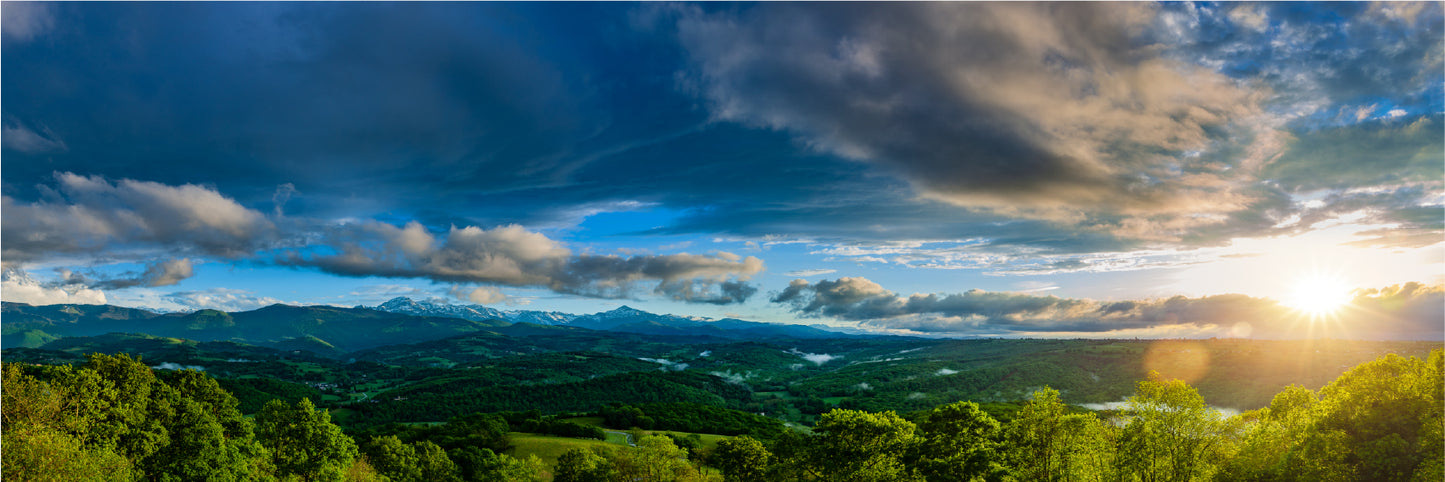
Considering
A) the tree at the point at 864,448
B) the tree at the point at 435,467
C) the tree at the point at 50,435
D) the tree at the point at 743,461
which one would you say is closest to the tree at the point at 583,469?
the tree at the point at 743,461

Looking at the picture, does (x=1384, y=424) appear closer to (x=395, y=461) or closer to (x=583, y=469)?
(x=583, y=469)

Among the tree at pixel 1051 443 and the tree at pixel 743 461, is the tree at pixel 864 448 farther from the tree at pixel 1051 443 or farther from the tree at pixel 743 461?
the tree at pixel 743 461

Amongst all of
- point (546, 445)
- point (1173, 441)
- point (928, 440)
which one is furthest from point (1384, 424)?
point (546, 445)

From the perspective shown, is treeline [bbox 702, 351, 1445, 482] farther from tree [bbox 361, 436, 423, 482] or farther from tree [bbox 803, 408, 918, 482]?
tree [bbox 361, 436, 423, 482]

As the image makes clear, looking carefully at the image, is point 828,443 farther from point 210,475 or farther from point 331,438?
point 210,475

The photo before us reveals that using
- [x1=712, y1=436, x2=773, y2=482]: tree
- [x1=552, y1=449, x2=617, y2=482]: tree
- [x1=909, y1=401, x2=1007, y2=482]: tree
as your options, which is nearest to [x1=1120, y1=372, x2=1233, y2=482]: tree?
[x1=909, y1=401, x2=1007, y2=482]: tree

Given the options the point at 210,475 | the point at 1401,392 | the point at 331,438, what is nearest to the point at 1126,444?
the point at 1401,392
